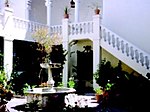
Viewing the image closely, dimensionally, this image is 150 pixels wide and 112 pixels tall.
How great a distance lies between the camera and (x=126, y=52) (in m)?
14.4

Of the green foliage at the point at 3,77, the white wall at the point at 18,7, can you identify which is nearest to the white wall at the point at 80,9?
the white wall at the point at 18,7

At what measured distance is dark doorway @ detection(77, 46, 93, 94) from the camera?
16859mm

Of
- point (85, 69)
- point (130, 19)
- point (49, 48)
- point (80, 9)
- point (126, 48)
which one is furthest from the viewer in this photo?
point (80, 9)

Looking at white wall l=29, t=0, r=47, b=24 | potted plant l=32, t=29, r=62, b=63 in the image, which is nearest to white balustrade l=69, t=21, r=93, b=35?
potted plant l=32, t=29, r=62, b=63

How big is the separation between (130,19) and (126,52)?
234 cm

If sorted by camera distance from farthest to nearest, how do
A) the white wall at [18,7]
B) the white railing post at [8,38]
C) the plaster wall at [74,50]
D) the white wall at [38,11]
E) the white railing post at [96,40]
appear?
the white wall at [38,11], the white wall at [18,7], the plaster wall at [74,50], the white railing post at [96,40], the white railing post at [8,38]

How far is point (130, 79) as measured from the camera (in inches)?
264

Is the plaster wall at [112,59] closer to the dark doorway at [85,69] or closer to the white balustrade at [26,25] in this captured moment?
the dark doorway at [85,69]

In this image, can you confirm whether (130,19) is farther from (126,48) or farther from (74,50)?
(74,50)

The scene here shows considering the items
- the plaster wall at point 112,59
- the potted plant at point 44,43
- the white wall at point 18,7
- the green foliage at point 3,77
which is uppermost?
the white wall at point 18,7

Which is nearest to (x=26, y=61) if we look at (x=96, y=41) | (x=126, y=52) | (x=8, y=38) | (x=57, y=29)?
(x=8, y=38)

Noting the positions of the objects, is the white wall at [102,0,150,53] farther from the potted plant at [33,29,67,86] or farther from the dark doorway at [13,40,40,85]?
the dark doorway at [13,40,40,85]

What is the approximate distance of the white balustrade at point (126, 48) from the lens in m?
13.8

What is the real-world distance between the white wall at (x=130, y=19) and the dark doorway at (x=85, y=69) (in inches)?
84.7
